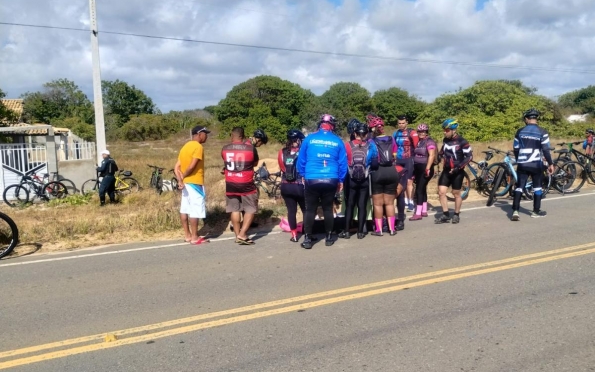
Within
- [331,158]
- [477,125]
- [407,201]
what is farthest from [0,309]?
[477,125]

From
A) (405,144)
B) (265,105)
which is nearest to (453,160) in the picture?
(405,144)

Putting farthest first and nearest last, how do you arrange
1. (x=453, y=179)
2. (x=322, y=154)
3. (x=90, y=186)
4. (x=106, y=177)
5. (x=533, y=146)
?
1. (x=90, y=186)
2. (x=106, y=177)
3. (x=533, y=146)
4. (x=453, y=179)
5. (x=322, y=154)

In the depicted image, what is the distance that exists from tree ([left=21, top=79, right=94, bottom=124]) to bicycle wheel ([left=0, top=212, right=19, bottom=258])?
224ft

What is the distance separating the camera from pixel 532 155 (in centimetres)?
938

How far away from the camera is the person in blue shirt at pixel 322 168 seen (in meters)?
7.38

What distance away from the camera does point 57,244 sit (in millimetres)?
8320

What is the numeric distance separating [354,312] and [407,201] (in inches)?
245

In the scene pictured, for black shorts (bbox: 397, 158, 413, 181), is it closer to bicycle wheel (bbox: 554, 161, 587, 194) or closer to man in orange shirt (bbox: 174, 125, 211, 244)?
man in orange shirt (bbox: 174, 125, 211, 244)

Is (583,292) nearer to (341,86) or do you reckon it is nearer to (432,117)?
(432,117)

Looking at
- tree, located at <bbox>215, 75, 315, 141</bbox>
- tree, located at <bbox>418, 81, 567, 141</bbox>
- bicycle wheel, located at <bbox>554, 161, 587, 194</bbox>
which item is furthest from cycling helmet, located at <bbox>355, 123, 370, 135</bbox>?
tree, located at <bbox>215, 75, 315, 141</bbox>

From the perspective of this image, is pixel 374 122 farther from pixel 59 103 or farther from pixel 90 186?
pixel 59 103

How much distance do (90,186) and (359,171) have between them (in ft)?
39.0

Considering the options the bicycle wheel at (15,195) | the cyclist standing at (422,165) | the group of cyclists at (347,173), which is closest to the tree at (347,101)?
the bicycle wheel at (15,195)

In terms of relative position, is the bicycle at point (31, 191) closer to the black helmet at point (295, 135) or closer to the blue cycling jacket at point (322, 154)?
the black helmet at point (295, 135)
